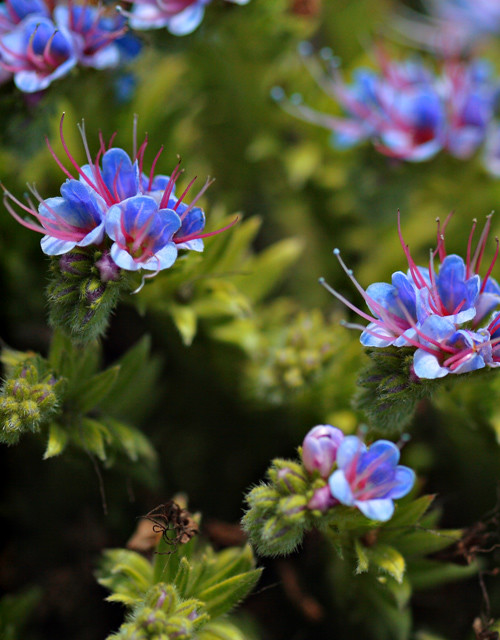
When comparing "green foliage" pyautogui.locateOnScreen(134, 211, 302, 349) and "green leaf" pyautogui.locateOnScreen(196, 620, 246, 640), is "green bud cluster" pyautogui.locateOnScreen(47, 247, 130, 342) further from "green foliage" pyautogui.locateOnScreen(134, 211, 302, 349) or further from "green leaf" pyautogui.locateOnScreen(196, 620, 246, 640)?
"green leaf" pyautogui.locateOnScreen(196, 620, 246, 640)

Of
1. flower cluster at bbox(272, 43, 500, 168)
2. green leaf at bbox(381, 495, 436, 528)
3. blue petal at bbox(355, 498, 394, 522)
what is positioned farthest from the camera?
flower cluster at bbox(272, 43, 500, 168)

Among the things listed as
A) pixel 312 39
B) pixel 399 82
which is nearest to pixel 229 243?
pixel 399 82

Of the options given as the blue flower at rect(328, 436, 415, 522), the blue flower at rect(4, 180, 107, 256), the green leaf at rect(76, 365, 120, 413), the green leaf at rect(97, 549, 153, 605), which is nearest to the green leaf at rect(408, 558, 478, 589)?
the blue flower at rect(328, 436, 415, 522)

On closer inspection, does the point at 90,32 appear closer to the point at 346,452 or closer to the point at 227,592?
the point at 346,452

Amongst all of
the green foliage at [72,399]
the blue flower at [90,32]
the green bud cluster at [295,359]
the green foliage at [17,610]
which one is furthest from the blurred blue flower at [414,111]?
the green foliage at [17,610]

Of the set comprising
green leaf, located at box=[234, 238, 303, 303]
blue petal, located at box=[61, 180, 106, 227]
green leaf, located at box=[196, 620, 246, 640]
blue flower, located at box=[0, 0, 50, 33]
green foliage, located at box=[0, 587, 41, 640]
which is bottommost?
green foliage, located at box=[0, 587, 41, 640]

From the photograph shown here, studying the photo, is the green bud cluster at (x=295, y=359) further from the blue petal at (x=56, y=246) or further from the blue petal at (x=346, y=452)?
the blue petal at (x=56, y=246)

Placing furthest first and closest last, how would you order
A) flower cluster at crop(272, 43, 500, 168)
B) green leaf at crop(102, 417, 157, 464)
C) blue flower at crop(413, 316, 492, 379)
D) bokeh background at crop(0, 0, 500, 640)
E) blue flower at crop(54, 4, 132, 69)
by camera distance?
flower cluster at crop(272, 43, 500, 168), bokeh background at crop(0, 0, 500, 640), blue flower at crop(54, 4, 132, 69), green leaf at crop(102, 417, 157, 464), blue flower at crop(413, 316, 492, 379)
